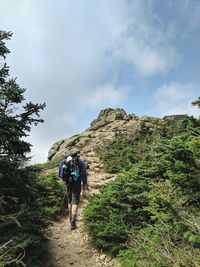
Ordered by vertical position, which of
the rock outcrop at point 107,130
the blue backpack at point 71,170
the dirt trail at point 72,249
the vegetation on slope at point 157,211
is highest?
the rock outcrop at point 107,130

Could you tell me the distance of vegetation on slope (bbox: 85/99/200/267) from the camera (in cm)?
453

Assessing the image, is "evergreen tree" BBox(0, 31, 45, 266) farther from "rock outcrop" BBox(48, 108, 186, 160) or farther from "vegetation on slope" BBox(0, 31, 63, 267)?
"rock outcrop" BBox(48, 108, 186, 160)

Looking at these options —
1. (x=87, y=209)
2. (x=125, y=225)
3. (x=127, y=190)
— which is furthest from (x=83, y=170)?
(x=125, y=225)

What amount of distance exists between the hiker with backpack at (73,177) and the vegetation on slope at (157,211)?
695 mm

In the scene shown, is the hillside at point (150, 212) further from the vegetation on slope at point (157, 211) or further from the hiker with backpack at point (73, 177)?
the hiker with backpack at point (73, 177)

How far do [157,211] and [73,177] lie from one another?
4.12 meters

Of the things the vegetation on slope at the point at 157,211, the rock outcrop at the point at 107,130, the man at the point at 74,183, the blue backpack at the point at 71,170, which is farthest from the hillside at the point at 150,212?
the rock outcrop at the point at 107,130

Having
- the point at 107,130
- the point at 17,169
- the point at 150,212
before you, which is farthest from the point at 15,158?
the point at 107,130

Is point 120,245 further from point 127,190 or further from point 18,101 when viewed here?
point 18,101

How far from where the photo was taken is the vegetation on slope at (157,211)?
4.53 meters

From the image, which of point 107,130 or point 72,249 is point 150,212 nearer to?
point 72,249

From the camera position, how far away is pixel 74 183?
10.0 m

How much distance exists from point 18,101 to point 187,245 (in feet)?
14.7

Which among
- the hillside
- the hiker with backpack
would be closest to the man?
the hiker with backpack
